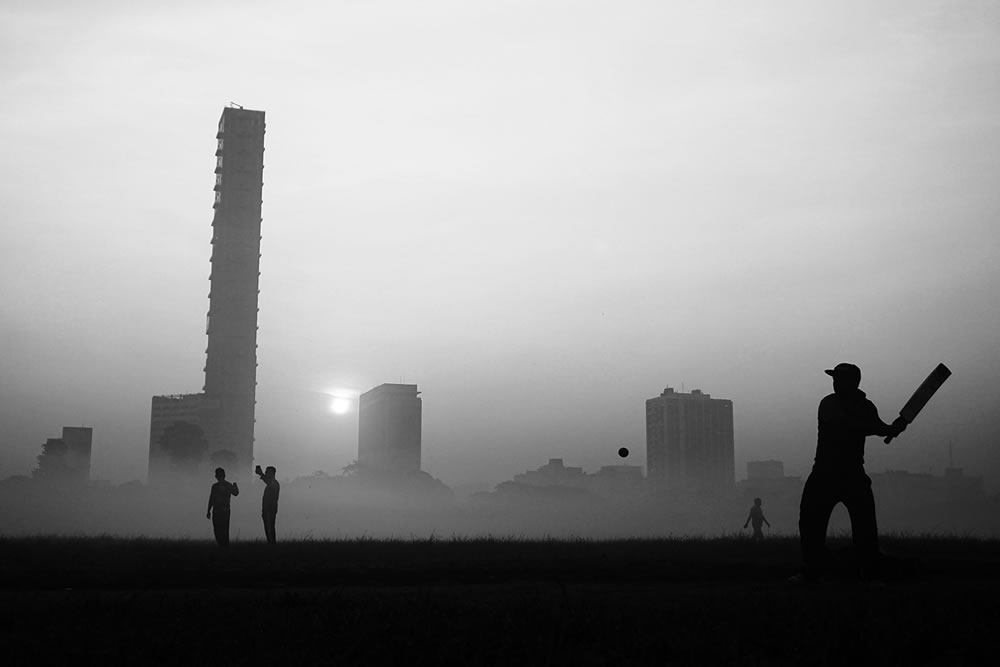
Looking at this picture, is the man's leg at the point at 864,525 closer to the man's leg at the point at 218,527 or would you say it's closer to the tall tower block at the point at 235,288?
the man's leg at the point at 218,527

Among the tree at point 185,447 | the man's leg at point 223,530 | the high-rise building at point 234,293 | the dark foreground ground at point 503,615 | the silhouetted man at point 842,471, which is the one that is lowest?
the dark foreground ground at point 503,615

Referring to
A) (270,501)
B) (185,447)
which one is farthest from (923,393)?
(185,447)

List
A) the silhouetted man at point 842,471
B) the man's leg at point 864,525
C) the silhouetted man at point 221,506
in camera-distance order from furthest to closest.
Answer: the silhouetted man at point 221,506, the silhouetted man at point 842,471, the man's leg at point 864,525

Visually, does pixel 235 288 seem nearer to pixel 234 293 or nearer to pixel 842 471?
pixel 234 293

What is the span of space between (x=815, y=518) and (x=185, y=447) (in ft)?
493

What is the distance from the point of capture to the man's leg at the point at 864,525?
43.9 feet

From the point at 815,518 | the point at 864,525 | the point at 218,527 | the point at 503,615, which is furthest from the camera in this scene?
the point at 218,527

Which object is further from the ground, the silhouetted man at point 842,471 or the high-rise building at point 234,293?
the high-rise building at point 234,293

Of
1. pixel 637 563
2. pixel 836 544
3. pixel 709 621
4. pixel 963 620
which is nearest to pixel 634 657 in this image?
pixel 709 621

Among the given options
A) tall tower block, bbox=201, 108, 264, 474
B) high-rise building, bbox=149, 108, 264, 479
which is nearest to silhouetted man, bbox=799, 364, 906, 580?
high-rise building, bbox=149, 108, 264, 479

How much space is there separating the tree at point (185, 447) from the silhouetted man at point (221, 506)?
437ft

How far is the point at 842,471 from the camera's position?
13914mm

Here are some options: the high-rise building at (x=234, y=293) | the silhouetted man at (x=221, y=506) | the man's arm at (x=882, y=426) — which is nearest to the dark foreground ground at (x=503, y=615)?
the man's arm at (x=882, y=426)

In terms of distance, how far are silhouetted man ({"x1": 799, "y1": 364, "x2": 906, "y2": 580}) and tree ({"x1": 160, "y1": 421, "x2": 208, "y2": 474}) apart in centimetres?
14962
